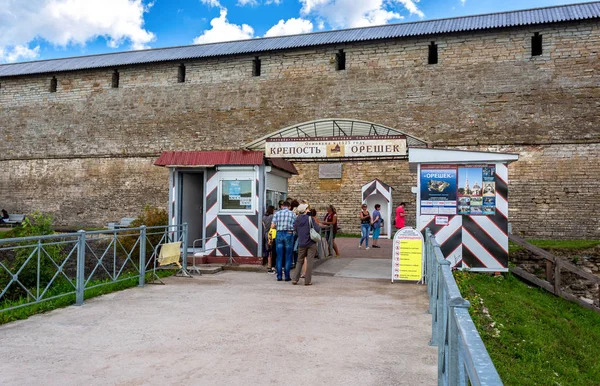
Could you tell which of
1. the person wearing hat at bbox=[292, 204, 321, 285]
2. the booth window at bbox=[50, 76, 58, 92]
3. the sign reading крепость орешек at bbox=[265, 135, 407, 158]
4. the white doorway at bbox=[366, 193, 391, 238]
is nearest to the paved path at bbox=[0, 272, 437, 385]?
the person wearing hat at bbox=[292, 204, 321, 285]

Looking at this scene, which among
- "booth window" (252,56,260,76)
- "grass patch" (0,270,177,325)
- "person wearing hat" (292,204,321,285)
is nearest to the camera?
"grass patch" (0,270,177,325)

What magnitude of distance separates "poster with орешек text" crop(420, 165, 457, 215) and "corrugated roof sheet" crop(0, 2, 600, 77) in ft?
37.9

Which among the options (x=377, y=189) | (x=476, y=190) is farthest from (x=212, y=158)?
(x=377, y=189)

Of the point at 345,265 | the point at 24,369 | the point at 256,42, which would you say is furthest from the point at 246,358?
the point at 256,42

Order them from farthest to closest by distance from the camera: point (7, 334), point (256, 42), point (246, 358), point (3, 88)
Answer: point (3, 88) → point (256, 42) → point (7, 334) → point (246, 358)

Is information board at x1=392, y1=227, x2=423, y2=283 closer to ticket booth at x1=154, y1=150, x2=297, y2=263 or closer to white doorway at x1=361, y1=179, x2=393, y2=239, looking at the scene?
ticket booth at x1=154, y1=150, x2=297, y2=263

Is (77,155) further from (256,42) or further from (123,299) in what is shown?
(123,299)

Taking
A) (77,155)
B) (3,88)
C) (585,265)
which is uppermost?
(3,88)

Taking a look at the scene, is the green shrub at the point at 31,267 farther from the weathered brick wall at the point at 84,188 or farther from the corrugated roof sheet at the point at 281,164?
the weathered brick wall at the point at 84,188

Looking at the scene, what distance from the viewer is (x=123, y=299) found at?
7.40 metres

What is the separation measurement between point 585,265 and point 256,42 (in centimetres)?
1714

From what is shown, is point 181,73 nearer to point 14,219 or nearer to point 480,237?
point 14,219

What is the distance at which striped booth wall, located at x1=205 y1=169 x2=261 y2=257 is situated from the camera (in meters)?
11.1

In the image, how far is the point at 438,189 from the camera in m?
10.4
